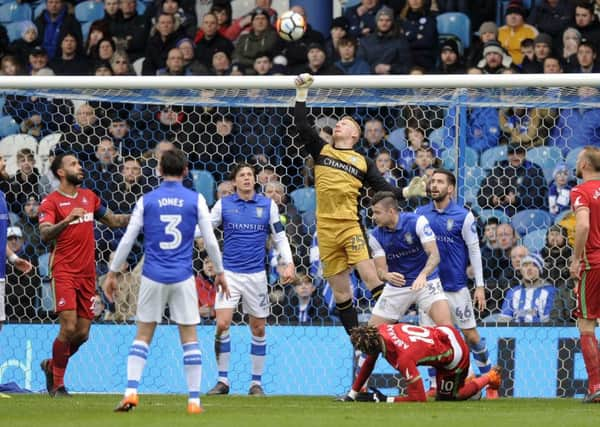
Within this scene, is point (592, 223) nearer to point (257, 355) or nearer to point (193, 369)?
point (257, 355)

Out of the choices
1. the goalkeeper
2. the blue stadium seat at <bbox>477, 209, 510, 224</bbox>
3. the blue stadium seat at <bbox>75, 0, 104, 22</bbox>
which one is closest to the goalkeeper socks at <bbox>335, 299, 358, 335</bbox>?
the goalkeeper

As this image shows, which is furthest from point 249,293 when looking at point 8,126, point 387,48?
point 387,48

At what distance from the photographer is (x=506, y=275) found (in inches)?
523

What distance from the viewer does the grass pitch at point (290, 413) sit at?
8641 mm

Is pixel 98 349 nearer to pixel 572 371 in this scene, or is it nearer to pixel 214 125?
pixel 214 125

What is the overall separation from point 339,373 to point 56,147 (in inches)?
149

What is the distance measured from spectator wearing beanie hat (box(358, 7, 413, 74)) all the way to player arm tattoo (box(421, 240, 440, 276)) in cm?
527

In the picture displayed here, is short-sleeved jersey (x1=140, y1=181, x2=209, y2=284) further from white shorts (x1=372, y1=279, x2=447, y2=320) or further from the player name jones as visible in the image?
white shorts (x1=372, y1=279, x2=447, y2=320)

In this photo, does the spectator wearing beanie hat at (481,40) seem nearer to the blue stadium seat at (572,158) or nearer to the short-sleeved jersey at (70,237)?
the blue stadium seat at (572,158)

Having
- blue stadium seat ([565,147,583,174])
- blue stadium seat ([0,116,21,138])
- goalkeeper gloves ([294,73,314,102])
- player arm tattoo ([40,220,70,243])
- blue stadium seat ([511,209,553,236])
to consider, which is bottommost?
blue stadium seat ([511,209,553,236])

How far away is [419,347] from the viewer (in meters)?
10.6

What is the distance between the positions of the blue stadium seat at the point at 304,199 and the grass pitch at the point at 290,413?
9.13 ft

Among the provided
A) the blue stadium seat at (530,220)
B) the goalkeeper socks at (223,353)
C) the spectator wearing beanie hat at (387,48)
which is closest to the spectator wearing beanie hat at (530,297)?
the blue stadium seat at (530,220)

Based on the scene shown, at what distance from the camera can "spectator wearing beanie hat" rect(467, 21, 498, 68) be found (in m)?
16.4
